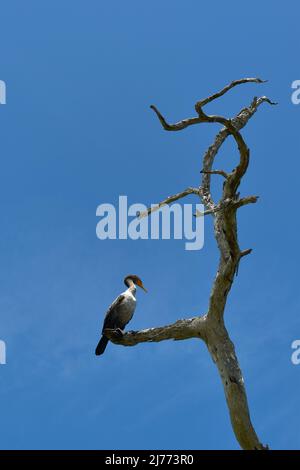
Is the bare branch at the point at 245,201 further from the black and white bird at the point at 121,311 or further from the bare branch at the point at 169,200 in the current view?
the black and white bird at the point at 121,311

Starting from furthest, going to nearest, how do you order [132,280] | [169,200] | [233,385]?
[132,280] < [169,200] < [233,385]

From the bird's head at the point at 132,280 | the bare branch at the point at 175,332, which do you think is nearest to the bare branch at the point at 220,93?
the bare branch at the point at 175,332

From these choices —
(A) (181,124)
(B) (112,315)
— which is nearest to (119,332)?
(B) (112,315)

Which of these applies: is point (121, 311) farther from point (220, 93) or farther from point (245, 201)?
point (220, 93)

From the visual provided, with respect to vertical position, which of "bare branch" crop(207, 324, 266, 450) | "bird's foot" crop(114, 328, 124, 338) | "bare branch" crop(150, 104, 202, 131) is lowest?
"bare branch" crop(207, 324, 266, 450)

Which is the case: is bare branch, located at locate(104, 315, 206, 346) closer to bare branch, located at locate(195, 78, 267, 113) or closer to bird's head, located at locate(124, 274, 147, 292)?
bare branch, located at locate(195, 78, 267, 113)

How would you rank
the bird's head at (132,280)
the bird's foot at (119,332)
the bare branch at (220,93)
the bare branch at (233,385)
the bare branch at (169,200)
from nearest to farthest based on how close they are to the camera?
the bare branch at (233,385)
the bare branch at (220,93)
the bird's foot at (119,332)
the bare branch at (169,200)
the bird's head at (132,280)

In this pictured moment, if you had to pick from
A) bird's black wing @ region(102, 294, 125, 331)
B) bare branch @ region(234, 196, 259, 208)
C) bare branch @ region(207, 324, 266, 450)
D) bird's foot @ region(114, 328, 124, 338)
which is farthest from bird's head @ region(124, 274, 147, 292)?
bare branch @ region(234, 196, 259, 208)

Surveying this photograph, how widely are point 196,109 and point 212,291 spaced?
8.93ft


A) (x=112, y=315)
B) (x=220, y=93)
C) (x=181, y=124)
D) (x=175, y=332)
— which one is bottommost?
(x=175, y=332)

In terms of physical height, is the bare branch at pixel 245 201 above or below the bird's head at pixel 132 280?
below
